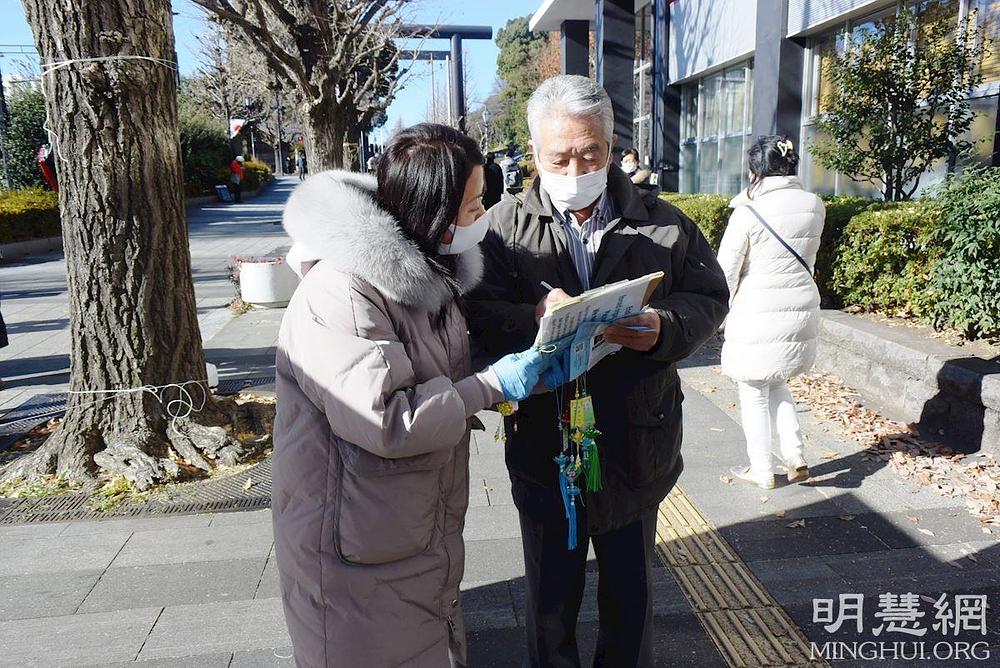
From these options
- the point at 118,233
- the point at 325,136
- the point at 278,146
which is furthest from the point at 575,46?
the point at 278,146

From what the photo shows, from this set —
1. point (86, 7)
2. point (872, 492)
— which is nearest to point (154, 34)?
point (86, 7)

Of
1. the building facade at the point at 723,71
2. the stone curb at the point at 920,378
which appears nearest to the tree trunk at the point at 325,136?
the building facade at the point at 723,71

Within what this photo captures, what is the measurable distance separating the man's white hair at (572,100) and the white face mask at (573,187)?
121 millimetres

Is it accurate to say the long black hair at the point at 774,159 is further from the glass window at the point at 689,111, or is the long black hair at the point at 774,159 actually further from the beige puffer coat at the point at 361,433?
the glass window at the point at 689,111

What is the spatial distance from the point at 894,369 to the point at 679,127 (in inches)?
554

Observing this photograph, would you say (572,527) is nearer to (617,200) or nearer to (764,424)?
(617,200)

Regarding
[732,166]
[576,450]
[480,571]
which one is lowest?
[480,571]

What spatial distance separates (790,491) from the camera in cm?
428

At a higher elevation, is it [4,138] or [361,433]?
[4,138]

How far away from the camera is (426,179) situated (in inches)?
72.3

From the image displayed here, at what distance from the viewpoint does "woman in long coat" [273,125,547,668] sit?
1.73 meters

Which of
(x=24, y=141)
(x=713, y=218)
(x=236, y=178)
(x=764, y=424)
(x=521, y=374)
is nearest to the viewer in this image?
(x=521, y=374)

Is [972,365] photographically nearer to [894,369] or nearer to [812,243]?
[894,369]

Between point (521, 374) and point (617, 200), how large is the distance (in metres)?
0.75
